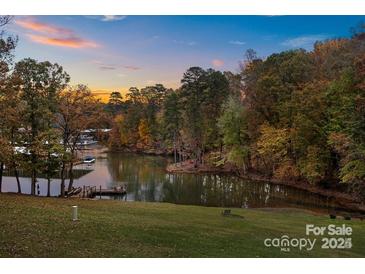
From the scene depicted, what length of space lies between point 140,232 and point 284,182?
3095 centimetres

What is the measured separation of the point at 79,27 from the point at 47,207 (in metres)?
11.7

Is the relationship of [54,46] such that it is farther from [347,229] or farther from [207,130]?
[207,130]

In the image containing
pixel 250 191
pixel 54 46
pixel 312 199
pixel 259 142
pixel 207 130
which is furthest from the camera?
pixel 207 130

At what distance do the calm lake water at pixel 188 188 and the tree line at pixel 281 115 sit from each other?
10.8 feet

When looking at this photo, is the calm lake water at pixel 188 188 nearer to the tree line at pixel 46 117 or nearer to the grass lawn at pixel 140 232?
the tree line at pixel 46 117

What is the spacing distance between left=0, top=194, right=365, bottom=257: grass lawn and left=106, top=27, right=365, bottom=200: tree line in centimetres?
781

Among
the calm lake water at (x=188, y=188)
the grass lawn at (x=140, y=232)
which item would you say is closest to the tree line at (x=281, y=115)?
the calm lake water at (x=188, y=188)

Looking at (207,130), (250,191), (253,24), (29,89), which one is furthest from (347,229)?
(207,130)

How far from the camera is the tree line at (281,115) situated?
3334 cm

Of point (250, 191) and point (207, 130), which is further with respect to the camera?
point (207, 130)

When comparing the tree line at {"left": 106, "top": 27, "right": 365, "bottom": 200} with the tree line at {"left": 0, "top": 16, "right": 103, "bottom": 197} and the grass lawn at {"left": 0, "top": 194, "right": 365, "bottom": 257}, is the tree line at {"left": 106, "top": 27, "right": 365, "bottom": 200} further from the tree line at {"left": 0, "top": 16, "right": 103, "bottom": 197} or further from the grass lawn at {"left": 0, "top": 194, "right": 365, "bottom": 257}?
the tree line at {"left": 0, "top": 16, "right": 103, "bottom": 197}

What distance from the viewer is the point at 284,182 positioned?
1763 inches

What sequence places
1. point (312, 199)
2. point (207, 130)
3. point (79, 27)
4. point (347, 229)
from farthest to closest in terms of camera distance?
point (207, 130), point (312, 199), point (79, 27), point (347, 229)

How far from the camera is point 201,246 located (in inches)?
605
